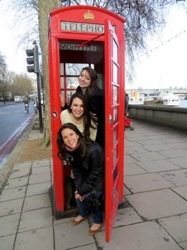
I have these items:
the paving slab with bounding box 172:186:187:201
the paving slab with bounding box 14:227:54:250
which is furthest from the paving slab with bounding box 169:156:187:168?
the paving slab with bounding box 14:227:54:250

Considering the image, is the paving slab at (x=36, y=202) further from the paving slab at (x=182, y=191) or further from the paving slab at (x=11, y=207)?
the paving slab at (x=182, y=191)

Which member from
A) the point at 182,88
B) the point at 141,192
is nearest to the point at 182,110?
the point at 141,192

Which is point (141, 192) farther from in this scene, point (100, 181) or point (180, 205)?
point (100, 181)

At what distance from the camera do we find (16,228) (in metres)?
2.74

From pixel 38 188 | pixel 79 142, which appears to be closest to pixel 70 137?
pixel 79 142

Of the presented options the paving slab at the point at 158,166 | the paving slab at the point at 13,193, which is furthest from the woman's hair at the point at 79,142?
the paving slab at the point at 158,166

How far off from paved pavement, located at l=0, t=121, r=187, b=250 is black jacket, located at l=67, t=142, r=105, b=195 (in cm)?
57

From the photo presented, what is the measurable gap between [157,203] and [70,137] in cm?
163

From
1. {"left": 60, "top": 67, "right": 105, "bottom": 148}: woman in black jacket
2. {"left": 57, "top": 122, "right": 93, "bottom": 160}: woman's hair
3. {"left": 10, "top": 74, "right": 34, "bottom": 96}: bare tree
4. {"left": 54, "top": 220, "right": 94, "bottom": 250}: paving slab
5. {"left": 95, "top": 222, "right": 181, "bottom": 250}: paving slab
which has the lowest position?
{"left": 54, "top": 220, "right": 94, "bottom": 250}: paving slab

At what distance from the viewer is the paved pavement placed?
2359 millimetres

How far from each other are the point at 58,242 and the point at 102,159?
102 centimetres

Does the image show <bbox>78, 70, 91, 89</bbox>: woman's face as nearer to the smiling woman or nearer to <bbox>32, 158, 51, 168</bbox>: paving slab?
the smiling woman

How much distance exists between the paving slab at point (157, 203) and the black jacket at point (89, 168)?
2.85 feet

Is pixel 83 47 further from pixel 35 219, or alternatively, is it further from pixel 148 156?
pixel 148 156
